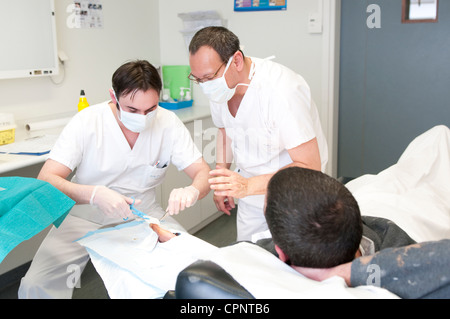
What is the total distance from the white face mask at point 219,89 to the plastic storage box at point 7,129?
1155 millimetres

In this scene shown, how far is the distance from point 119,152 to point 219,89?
0.49 metres

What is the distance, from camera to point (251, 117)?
1885 millimetres

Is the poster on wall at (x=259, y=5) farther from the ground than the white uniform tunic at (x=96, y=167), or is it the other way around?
the poster on wall at (x=259, y=5)

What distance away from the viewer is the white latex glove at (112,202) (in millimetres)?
1573

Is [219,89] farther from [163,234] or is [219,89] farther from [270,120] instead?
[163,234]

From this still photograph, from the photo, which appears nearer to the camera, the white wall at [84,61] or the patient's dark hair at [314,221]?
the patient's dark hair at [314,221]

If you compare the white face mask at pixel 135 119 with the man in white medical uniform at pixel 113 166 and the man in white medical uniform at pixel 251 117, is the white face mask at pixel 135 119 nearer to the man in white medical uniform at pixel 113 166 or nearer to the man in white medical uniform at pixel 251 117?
the man in white medical uniform at pixel 113 166

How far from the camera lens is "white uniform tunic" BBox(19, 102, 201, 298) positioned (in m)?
1.76

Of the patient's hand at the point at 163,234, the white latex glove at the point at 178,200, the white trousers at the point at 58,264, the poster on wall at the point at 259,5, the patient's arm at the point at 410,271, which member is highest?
the poster on wall at the point at 259,5

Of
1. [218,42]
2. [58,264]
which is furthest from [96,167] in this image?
[218,42]

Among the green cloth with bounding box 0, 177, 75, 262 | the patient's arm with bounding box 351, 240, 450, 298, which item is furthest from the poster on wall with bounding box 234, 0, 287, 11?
the patient's arm with bounding box 351, 240, 450, 298

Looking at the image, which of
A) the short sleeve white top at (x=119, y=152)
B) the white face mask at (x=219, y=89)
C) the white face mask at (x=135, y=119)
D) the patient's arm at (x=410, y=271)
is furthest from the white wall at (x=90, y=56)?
the patient's arm at (x=410, y=271)

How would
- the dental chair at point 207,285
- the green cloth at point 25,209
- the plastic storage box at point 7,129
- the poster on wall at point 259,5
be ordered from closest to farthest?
the dental chair at point 207,285, the green cloth at point 25,209, the plastic storage box at point 7,129, the poster on wall at point 259,5

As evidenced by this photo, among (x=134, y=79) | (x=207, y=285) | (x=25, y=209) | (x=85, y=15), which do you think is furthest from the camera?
(x=85, y=15)
